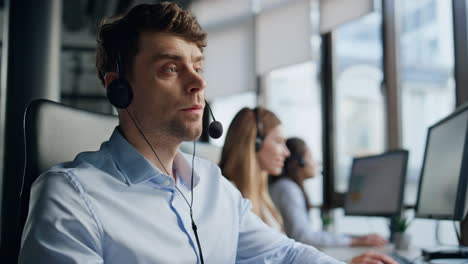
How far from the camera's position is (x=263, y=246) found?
126 cm

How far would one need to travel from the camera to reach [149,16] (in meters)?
1.17

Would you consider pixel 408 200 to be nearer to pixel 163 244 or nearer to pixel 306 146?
pixel 306 146

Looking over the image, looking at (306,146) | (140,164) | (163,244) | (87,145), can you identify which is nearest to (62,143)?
(87,145)

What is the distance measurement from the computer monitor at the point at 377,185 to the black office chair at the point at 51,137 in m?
1.51

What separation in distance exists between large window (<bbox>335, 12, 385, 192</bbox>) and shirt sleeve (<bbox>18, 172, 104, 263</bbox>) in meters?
2.30

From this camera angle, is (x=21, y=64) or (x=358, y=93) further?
(x=358, y=93)

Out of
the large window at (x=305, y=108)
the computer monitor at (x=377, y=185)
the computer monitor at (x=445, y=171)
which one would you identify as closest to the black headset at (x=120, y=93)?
the computer monitor at (x=445, y=171)

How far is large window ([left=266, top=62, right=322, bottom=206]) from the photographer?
3697 millimetres

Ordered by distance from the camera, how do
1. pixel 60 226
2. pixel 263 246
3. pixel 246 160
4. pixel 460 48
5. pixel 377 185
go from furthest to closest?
pixel 460 48
pixel 377 185
pixel 246 160
pixel 263 246
pixel 60 226

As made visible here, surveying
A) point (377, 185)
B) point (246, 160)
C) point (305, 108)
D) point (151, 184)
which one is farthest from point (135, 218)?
point (305, 108)

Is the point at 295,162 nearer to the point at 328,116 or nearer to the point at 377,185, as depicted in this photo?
the point at 377,185

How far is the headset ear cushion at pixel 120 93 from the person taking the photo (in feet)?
3.62

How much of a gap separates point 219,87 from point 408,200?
2297 millimetres

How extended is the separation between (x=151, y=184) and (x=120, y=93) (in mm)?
215
